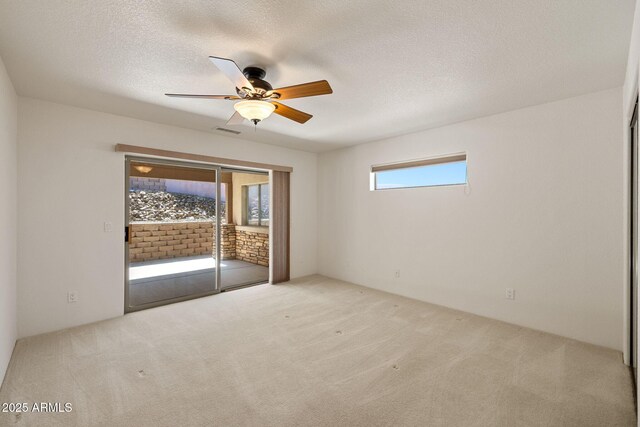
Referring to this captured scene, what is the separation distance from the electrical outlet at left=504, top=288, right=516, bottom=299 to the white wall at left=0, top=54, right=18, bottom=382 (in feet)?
15.4

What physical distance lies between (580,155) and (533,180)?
440 millimetres

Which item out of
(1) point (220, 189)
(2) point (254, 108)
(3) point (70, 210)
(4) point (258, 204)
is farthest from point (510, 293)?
(4) point (258, 204)

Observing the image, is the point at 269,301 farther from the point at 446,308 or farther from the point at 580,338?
the point at 580,338

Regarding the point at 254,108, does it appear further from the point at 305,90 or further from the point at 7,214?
the point at 7,214

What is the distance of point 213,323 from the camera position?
10.9 ft

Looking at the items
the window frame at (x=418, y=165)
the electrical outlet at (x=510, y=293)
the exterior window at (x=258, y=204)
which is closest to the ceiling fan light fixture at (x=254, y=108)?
the window frame at (x=418, y=165)

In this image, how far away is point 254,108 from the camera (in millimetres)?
2240

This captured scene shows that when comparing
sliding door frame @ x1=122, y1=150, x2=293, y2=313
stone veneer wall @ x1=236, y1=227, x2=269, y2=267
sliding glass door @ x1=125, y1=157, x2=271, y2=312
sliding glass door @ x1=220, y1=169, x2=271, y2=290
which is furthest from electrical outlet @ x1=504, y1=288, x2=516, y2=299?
stone veneer wall @ x1=236, y1=227, x2=269, y2=267

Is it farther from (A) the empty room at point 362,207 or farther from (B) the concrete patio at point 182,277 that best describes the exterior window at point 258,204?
(A) the empty room at point 362,207

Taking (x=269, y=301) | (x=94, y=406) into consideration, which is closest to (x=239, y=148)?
(x=269, y=301)

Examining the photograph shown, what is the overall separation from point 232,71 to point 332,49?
715 mm

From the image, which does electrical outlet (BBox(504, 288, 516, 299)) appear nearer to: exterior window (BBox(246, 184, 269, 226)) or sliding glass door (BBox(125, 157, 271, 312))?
sliding glass door (BBox(125, 157, 271, 312))

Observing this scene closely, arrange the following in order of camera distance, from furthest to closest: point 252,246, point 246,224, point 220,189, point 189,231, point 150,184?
point 246,224 < point 252,246 < point 189,231 < point 150,184 < point 220,189

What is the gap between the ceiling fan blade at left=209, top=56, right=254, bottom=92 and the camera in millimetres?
1736
